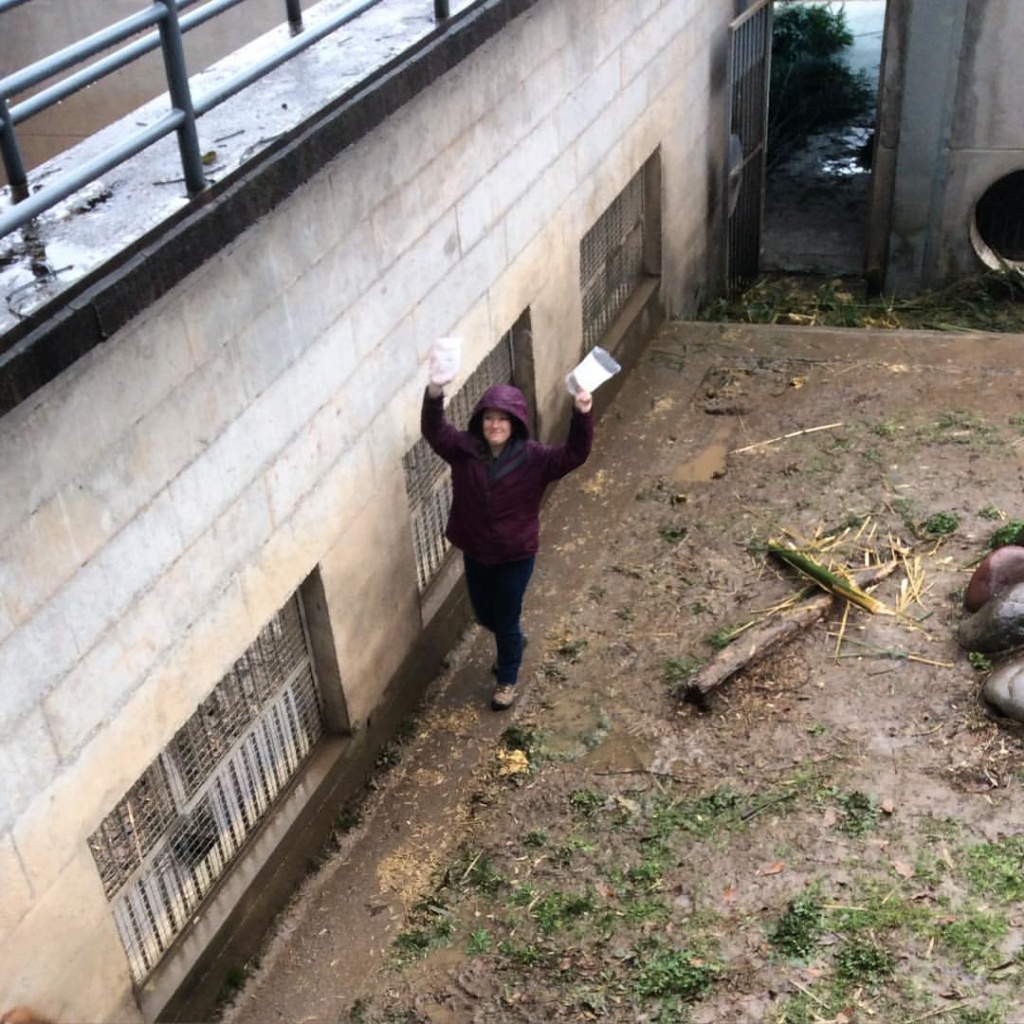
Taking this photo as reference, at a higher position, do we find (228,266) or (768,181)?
(228,266)

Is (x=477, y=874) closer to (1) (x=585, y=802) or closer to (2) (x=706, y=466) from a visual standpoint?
(1) (x=585, y=802)

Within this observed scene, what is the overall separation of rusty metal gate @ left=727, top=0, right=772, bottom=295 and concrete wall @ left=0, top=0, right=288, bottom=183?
389 cm

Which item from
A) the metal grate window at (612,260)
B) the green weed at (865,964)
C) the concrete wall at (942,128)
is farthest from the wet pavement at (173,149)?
the concrete wall at (942,128)

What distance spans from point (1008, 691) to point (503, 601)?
89.1 inches

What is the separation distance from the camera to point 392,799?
5773 mm

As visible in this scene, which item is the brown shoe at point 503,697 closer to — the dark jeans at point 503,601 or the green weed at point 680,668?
the dark jeans at point 503,601

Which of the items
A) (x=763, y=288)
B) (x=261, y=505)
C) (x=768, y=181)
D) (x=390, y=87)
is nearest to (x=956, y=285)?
(x=763, y=288)

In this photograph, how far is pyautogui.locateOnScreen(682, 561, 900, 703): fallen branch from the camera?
5996 mm

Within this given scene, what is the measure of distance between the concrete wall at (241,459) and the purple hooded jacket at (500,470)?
0.32m

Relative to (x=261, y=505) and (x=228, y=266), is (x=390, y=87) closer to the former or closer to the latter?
(x=228, y=266)

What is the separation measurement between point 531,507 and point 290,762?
152 centimetres

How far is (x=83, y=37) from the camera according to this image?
10312 mm

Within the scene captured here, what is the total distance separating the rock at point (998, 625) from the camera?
5.88 meters

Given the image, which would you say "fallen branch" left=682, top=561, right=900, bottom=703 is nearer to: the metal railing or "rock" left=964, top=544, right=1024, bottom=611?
"rock" left=964, top=544, right=1024, bottom=611
